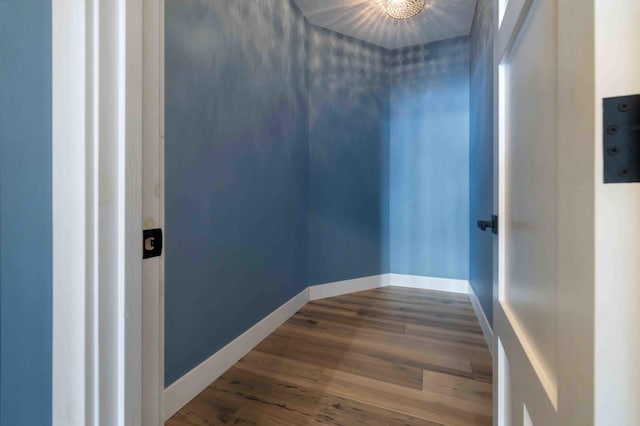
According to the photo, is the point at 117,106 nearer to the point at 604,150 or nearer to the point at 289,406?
the point at 604,150

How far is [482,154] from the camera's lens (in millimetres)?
2117

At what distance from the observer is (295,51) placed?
2312mm

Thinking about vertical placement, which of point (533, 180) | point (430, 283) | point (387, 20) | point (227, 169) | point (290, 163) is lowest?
point (430, 283)

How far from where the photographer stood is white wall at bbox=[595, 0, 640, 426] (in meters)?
0.28

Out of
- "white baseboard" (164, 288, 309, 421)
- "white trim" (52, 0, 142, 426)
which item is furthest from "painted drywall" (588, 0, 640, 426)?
"white baseboard" (164, 288, 309, 421)

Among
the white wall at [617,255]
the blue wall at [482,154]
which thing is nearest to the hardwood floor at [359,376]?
the blue wall at [482,154]

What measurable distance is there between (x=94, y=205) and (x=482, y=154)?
2339 mm

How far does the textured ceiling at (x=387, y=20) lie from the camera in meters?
2.34

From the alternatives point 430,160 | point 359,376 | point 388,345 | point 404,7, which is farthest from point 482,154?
point 359,376

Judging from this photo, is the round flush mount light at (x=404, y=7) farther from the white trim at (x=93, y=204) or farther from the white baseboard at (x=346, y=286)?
the white baseboard at (x=346, y=286)

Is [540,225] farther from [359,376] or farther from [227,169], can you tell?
[227,169]

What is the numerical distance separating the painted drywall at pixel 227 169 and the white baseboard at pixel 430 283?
128 centimetres

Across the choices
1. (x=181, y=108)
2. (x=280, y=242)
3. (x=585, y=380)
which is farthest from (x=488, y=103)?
(x=585, y=380)

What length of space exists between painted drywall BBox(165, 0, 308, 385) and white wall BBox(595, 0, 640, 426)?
1.33 metres
